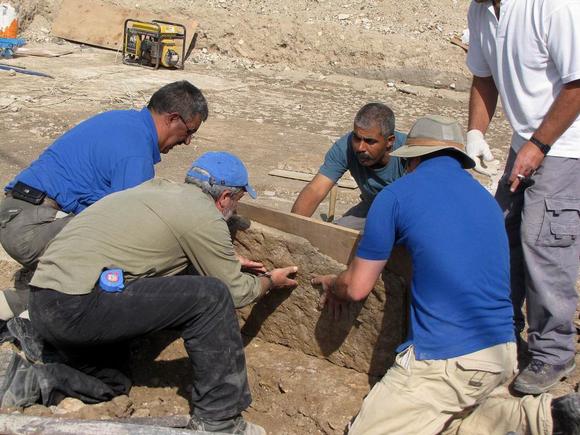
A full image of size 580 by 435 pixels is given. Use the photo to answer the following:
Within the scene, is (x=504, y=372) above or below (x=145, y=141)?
below

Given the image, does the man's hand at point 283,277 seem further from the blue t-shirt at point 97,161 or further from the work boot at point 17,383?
the work boot at point 17,383

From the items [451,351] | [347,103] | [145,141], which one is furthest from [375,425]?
[347,103]

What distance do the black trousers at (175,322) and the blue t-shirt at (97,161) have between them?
3.35 ft

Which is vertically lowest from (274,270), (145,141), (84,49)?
(84,49)

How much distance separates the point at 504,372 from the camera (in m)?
3.19

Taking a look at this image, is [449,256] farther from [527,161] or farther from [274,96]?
[274,96]

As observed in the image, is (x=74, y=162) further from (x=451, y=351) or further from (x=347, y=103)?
(x=347, y=103)

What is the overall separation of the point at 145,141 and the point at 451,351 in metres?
2.23

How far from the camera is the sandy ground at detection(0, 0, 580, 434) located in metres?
4.03

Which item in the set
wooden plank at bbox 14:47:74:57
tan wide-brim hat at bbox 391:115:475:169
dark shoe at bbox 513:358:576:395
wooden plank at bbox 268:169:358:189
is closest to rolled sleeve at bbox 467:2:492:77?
tan wide-brim hat at bbox 391:115:475:169

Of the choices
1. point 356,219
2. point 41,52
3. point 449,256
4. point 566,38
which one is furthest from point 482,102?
point 41,52

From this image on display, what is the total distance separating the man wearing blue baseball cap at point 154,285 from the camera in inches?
134

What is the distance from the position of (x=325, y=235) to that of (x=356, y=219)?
868 millimetres

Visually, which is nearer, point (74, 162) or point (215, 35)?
point (74, 162)
